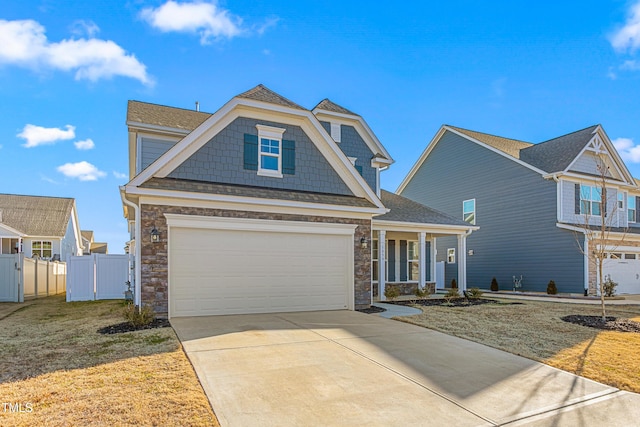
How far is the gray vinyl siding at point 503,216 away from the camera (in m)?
19.4

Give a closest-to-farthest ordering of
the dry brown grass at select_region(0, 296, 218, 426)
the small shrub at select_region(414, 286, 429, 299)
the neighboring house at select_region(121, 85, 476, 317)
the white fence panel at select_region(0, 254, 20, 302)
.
A: the dry brown grass at select_region(0, 296, 218, 426) → the neighboring house at select_region(121, 85, 476, 317) → the white fence panel at select_region(0, 254, 20, 302) → the small shrub at select_region(414, 286, 429, 299)

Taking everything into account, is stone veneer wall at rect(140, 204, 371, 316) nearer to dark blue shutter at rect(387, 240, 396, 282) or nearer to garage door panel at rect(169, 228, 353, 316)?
garage door panel at rect(169, 228, 353, 316)

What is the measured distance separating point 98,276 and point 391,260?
466 inches

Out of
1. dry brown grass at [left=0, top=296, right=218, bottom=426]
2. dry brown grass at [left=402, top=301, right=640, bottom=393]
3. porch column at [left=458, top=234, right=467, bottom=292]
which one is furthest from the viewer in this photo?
porch column at [left=458, top=234, right=467, bottom=292]

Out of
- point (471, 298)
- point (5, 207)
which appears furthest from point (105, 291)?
point (5, 207)

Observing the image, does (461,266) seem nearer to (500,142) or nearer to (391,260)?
(391,260)

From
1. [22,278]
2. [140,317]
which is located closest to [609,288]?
[140,317]

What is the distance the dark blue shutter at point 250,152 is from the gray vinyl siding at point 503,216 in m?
15.2

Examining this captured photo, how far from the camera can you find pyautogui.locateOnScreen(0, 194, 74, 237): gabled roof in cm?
2669

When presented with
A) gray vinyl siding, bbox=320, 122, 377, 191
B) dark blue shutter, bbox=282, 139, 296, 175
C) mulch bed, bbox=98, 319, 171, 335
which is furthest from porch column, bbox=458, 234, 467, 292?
mulch bed, bbox=98, 319, 171, 335

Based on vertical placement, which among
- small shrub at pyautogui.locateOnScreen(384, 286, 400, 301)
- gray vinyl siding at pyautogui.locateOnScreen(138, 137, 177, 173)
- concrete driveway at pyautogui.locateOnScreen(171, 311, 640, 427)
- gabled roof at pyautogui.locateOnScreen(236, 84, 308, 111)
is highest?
gabled roof at pyautogui.locateOnScreen(236, 84, 308, 111)

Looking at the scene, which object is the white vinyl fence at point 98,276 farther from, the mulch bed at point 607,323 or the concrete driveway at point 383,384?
the mulch bed at point 607,323

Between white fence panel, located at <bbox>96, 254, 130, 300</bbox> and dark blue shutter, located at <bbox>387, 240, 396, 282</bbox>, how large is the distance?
1067 centimetres

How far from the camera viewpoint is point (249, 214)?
10.8 m
